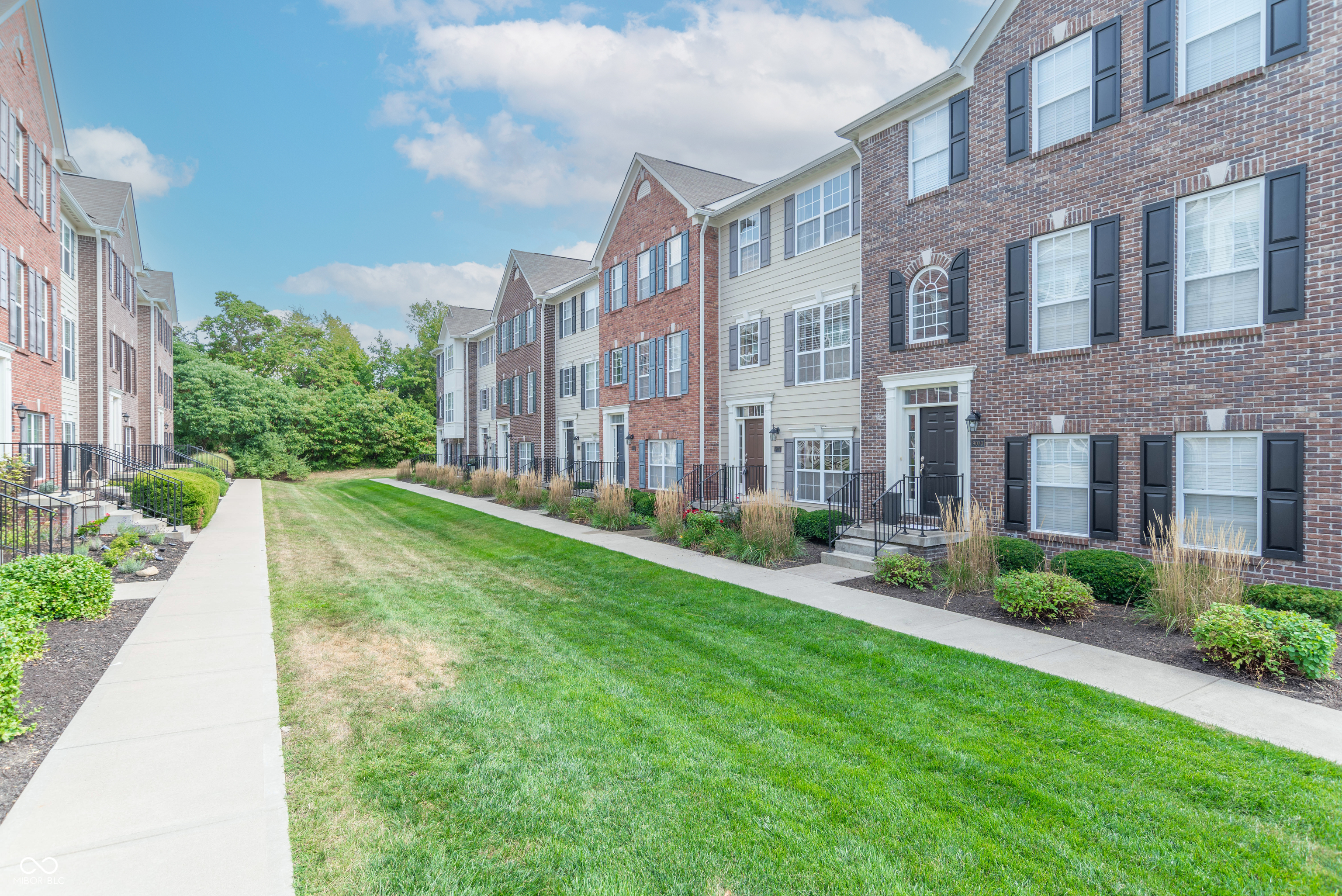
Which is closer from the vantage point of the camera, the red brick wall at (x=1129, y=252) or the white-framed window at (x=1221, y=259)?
the red brick wall at (x=1129, y=252)

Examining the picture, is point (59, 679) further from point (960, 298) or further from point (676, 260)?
point (676, 260)

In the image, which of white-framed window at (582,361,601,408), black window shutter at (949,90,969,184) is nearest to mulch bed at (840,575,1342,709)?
black window shutter at (949,90,969,184)

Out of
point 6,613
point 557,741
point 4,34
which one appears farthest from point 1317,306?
point 4,34

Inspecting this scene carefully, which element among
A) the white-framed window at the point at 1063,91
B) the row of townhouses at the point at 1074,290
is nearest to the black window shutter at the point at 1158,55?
the row of townhouses at the point at 1074,290

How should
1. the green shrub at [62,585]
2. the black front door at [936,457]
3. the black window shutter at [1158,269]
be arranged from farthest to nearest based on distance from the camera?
the black front door at [936,457] → the black window shutter at [1158,269] → the green shrub at [62,585]

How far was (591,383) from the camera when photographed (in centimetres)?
2458

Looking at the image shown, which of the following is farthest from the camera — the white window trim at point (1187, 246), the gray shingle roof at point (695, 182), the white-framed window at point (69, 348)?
the gray shingle roof at point (695, 182)

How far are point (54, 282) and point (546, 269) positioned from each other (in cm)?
1679

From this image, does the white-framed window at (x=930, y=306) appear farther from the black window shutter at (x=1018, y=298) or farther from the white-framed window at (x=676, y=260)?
the white-framed window at (x=676, y=260)

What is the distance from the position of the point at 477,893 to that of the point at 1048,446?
32.4ft

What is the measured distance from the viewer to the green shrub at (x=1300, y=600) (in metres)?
6.68

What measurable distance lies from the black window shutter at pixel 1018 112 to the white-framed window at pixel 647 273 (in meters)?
10.6

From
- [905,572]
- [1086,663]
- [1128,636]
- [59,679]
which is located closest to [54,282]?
[59,679]

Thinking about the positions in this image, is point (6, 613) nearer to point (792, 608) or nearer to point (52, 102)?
point (792, 608)
